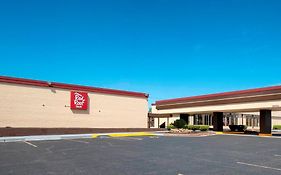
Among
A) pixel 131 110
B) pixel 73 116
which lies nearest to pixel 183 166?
pixel 73 116

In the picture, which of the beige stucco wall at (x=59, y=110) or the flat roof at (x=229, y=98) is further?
the flat roof at (x=229, y=98)

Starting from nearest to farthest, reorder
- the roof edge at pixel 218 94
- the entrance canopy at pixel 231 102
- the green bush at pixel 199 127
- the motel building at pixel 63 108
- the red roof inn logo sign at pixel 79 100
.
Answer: the motel building at pixel 63 108, the entrance canopy at pixel 231 102, the roof edge at pixel 218 94, the red roof inn logo sign at pixel 79 100, the green bush at pixel 199 127

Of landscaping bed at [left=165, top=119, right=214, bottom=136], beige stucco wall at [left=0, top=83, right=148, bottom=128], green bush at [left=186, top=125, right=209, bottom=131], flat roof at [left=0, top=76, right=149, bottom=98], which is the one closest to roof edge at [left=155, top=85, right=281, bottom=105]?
green bush at [left=186, top=125, right=209, bottom=131]

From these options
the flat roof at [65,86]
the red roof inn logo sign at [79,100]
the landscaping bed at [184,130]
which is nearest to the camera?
the flat roof at [65,86]

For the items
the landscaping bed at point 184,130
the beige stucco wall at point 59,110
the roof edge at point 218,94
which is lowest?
the landscaping bed at point 184,130

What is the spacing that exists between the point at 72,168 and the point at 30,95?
81.8 feet

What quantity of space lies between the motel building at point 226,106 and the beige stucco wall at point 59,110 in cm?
723

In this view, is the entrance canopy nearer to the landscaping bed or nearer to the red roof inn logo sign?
the landscaping bed

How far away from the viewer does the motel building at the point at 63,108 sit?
3195 centimetres

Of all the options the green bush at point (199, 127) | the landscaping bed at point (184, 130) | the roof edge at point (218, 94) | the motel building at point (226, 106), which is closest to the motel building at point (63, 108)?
the landscaping bed at point (184, 130)

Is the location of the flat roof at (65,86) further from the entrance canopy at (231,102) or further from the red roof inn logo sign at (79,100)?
the entrance canopy at (231,102)

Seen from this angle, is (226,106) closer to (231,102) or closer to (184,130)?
(231,102)

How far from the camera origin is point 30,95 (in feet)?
110

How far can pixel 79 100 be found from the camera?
3738 centimetres
